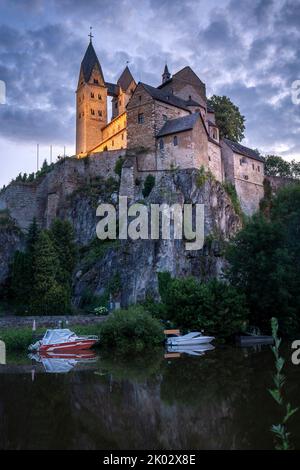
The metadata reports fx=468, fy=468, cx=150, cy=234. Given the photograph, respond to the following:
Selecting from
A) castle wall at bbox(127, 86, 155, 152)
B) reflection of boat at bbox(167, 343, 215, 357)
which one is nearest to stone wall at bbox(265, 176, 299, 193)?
castle wall at bbox(127, 86, 155, 152)

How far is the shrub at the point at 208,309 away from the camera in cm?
2908

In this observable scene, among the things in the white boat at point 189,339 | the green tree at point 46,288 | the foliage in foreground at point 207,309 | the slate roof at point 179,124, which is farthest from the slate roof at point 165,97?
the white boat at point 189,339

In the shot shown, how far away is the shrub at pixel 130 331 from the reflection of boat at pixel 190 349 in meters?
1.20

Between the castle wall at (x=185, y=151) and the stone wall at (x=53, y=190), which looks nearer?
the castle wall at (x=185, y=151)

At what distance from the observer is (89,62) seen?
57.5 meters

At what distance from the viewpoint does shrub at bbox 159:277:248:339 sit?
29.1m

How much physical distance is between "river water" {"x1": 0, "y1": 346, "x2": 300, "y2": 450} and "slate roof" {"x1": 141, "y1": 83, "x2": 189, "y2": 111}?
27.9 m

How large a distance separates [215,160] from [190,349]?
22.2 m

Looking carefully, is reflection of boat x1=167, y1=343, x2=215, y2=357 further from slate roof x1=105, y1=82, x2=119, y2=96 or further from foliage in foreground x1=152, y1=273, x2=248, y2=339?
slate roof x1=105, y1=82, x2=119, y2=96

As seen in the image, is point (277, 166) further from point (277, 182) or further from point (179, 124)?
point (179, 124)

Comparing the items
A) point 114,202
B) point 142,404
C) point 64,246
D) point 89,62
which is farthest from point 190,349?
point 89,62

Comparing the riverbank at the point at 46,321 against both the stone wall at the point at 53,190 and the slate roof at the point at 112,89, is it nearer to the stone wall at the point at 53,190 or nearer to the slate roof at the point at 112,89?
the stone wall at the point at 53,190
